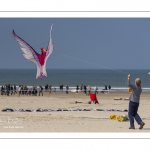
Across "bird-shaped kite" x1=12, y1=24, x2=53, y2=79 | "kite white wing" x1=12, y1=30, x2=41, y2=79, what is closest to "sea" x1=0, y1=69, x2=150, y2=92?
"bird-shaped kite" x1=12, y1=24, x2=53, y2=79

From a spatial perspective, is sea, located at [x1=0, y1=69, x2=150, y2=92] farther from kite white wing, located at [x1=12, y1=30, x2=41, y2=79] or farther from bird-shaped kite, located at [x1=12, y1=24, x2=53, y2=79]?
kite white wing, located at [x1=12, y1=30, x2=41, y2=79]

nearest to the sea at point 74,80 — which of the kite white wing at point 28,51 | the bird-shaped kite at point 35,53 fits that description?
the bird-shaped kite at point 35,53

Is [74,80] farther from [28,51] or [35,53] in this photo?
[35,53]

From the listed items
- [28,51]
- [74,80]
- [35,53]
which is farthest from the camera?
[74,80]

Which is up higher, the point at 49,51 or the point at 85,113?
the point at 49,51

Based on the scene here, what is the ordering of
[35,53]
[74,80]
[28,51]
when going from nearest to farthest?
1. [35,53]
2. [28,51]
3. [74,80]

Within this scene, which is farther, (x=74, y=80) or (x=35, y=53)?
(x=74, y=80)

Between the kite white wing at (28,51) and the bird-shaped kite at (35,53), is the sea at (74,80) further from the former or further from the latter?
the kite white wing at (28,51)

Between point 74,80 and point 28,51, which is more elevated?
point 28,51

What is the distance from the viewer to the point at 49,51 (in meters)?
17.8

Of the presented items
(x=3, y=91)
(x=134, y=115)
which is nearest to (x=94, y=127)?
(x=134, y=115)

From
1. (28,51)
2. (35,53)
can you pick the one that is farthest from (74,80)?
(35,53)
